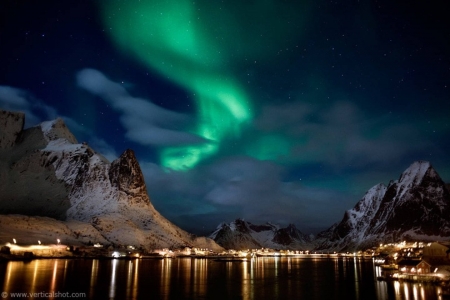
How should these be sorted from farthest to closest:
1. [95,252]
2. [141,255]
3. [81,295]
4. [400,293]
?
[141,255]
[95,252]
[400,293]
[81,295]

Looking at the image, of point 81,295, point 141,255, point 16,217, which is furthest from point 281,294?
point 16,217

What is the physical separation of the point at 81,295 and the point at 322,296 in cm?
3858

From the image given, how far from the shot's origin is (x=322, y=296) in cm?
5934

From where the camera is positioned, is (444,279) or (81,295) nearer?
(81,295)

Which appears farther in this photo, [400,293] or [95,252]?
[95,252]

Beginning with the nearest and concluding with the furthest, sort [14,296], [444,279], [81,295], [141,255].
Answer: [14,296], [81,295], [444,279], [141,255]

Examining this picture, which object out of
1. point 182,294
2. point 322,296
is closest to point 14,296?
point 182,294

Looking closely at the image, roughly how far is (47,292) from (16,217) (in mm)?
157527

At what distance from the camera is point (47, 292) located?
5184 centimetres

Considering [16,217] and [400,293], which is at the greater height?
[16,217]

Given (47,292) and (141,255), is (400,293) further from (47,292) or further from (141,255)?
(141,255)

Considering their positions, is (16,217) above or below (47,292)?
above

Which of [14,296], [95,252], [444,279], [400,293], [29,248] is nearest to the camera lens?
[14,296]

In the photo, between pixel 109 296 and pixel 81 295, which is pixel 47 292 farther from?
pixel 109 296
